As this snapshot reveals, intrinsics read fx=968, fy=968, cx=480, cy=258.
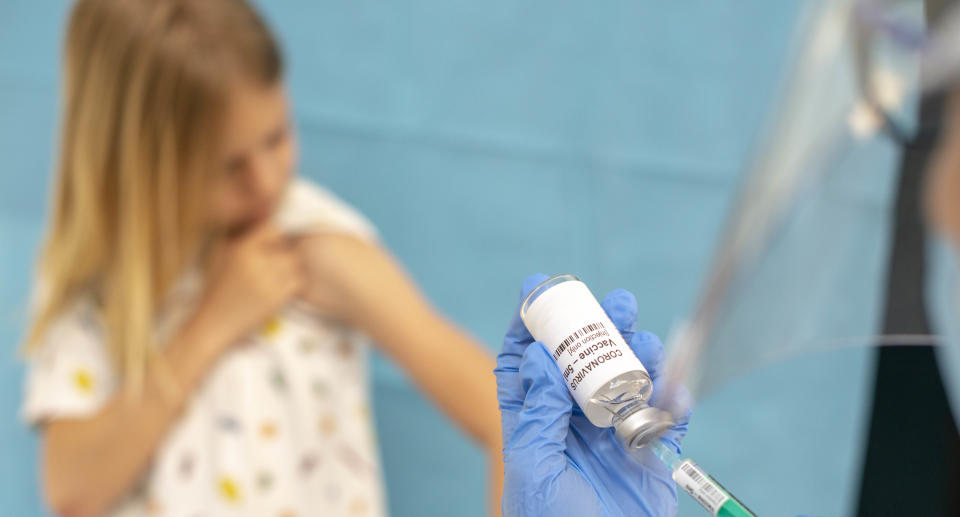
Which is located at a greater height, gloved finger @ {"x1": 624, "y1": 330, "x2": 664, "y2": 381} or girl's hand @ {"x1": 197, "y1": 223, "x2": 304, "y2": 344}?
gloved finger @ {"x1": 624, "y1": 330, "x2": 664, "y2": 381}

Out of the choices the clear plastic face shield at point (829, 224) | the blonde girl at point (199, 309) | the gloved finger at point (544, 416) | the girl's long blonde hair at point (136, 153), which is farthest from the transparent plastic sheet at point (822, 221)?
the girl's long blonde hair at point (136, 153)

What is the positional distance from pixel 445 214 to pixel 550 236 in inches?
6.7

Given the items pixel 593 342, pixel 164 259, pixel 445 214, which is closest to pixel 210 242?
pixel 164 259

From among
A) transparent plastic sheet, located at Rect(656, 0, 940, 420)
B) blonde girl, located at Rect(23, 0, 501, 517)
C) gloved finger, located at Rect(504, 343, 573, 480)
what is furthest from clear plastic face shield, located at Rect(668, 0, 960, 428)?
blonde girl, located at Rect(23, 0, 501, 517)

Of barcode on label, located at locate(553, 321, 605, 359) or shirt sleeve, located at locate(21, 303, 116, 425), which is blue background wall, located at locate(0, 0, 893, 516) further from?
barcode on label, located at locate(553, 321, 605, 359)

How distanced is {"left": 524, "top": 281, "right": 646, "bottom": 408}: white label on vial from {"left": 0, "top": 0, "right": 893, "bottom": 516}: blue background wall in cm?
69

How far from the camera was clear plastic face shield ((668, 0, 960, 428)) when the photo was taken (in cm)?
40

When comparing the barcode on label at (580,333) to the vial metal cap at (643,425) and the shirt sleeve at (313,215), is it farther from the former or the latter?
the shirt sleeve at (313,215)

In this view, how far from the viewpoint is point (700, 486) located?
498 mm

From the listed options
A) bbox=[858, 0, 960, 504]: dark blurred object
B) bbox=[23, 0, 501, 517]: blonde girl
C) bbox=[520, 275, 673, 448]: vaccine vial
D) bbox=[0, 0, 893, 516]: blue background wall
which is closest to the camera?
bbox=[858, 0, 960, 504]: dark blurred object

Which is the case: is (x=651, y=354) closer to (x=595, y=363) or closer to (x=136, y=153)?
(x=595, y=363)

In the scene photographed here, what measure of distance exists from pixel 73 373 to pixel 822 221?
95 centimetres

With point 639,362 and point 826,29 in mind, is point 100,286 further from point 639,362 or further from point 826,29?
point 826,29

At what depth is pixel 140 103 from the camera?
3.60ft
